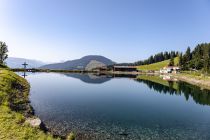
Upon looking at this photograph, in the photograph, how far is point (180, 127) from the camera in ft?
97.6

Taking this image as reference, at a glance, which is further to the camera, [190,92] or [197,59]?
[197,59]

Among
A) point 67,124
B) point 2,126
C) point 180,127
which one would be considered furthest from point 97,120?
point 2,126

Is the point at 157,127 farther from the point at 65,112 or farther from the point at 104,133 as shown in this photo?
the point at 65,112

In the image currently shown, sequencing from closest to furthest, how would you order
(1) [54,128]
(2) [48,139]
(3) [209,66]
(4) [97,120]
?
(2) [48,139]
(1) [54,128]
(4) [97,120]
(3) [209,66]

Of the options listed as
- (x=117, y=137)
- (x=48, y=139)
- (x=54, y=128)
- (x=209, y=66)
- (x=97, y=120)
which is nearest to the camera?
(x=48, y=139)

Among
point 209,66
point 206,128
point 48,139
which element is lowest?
point 206,128

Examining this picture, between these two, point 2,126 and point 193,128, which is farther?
point 193,128

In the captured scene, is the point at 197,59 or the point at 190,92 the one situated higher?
the point at 197,59

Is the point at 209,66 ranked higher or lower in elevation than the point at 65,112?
higher

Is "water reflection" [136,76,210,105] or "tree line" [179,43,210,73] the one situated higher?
"tree line" [179,43,210,73]

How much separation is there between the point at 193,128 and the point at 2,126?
25.0 metres

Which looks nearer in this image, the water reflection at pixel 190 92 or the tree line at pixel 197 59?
the water reflection at pixel 190 92

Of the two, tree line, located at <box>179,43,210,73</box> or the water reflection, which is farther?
tree line, located at <box>179,43,210,73</box>

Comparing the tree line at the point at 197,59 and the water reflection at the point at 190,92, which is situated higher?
the tree line at the point at 197,59
